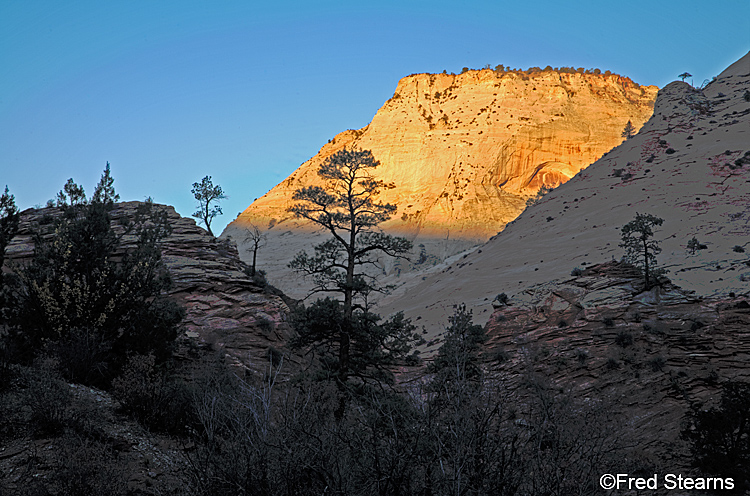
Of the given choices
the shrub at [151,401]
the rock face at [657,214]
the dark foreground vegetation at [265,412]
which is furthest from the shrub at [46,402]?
the rock face at [657,214]

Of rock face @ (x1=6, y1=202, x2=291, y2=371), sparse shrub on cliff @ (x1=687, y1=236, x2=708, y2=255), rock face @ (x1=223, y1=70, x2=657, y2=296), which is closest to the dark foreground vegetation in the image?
rock face @ (x1=6, y1=202, x2=291, y2=371)

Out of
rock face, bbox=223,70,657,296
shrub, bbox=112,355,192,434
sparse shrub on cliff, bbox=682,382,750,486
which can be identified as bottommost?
sparse shrub on cliff, bbox=682,382,750,486

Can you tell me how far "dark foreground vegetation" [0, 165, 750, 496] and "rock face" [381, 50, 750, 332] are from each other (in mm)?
11201

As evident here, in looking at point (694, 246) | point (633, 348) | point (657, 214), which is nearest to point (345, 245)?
point (633, 348)

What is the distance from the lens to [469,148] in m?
78.6

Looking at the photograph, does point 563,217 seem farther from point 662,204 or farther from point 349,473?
point 349,473

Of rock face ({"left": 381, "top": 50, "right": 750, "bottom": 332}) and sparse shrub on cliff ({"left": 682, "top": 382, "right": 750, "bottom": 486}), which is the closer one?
sparse shrub on cliff ({"left": 682, "top": 382, "right": 750, "bottom": 486})

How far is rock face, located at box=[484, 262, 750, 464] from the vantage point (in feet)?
54.1

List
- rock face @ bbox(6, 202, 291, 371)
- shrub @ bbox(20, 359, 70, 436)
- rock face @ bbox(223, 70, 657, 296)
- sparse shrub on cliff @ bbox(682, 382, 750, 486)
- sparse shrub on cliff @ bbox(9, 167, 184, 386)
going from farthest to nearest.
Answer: rock face @ bbox(223, 70, 657, 296)
rock face @ bbox(6, 202, 291, 371)
sparse shrub on cliff @ bbox(9, 167, 184, 386)
sparse shrub on cliff @ bbox(682, 382, 750, 486)
shrub @ bbox(20, 359, 70, 436)

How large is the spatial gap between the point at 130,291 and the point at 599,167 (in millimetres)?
39939

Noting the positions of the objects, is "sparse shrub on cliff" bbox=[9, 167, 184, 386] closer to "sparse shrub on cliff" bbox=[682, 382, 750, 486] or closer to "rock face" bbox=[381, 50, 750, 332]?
"sparse shrub on cliff" bbox=[682, 382, 750, 486]

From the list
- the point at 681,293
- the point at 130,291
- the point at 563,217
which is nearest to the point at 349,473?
the point at 130,291

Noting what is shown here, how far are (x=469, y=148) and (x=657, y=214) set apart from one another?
4683cm

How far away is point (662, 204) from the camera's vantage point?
3462 cm
